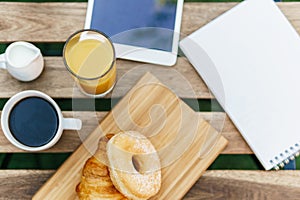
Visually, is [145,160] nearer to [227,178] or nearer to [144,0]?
[227,178]

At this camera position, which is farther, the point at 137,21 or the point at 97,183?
the point at 137,21

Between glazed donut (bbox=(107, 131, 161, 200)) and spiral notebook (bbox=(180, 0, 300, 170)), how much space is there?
190 mm

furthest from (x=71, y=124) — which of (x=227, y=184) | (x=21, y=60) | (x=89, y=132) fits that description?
(x=227, y=184)

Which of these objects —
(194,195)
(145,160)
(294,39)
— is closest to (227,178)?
(194,195)

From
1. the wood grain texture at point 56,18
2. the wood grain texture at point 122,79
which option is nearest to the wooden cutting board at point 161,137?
the wood grain texture at point 122,79

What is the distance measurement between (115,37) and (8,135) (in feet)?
0.91

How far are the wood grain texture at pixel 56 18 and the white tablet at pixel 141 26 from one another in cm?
2

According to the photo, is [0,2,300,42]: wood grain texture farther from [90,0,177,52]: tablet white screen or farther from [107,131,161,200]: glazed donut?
[107,131,161,200]: glazed donut

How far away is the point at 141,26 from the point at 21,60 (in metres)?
0.24

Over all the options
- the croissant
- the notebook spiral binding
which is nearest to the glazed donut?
the croissant

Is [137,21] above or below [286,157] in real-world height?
above

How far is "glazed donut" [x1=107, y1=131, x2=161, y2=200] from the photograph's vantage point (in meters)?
0.84

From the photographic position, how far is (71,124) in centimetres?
92

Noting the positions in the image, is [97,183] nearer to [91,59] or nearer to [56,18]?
[91,59]
